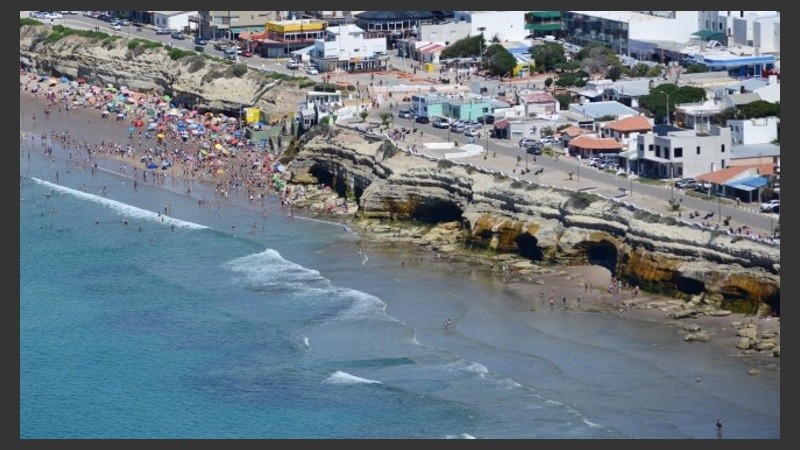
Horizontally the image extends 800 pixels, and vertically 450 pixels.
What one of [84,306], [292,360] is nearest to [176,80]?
[84,306]

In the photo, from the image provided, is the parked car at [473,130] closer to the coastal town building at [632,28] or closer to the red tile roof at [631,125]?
the red tile roof at [631,125]

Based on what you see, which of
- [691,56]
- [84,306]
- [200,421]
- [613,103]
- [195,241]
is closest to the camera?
[200,421]

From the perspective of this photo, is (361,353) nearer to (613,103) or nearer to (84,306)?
(84,306)

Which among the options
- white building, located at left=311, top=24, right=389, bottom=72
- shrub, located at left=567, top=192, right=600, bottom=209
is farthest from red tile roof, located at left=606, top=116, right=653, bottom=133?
white building, located at left=311, top=24, right=389, bottom=72

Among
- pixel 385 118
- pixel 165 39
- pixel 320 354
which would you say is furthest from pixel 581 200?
pixel 165 39

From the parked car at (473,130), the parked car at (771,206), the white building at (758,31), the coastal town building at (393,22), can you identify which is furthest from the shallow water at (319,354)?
the coastal town building at (393,22)

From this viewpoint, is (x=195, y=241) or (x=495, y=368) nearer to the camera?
(x=495, y=368)
